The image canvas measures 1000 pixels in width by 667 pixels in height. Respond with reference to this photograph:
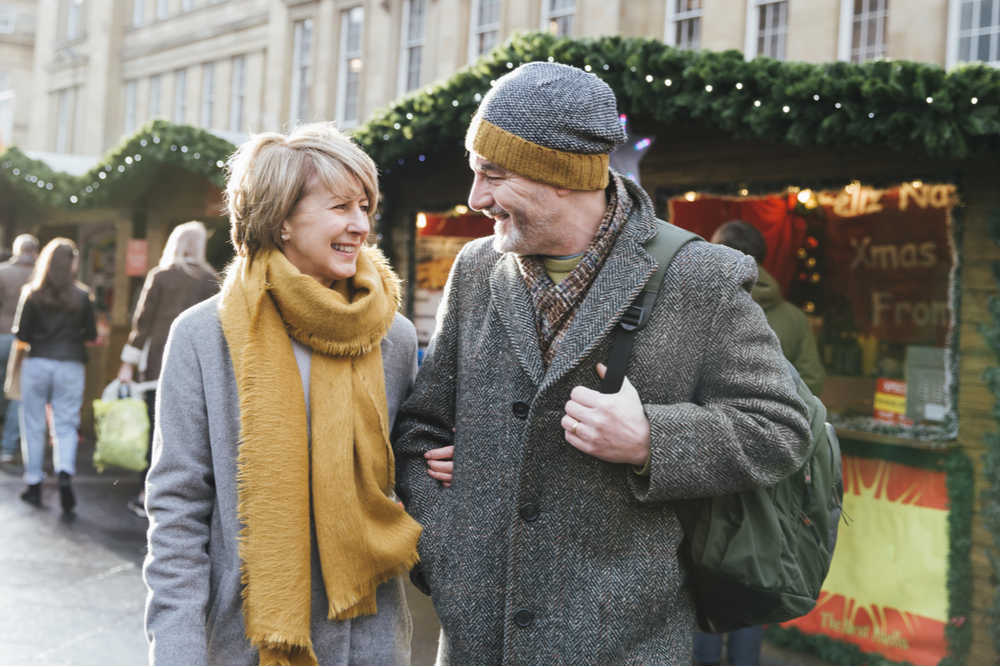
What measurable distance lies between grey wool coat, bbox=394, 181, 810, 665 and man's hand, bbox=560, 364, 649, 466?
31 millimetres

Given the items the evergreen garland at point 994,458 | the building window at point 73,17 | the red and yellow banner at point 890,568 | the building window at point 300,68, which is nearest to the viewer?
the evergreen garland at point 994,458

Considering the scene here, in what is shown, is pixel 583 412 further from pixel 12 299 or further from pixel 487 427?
pixel 12 299

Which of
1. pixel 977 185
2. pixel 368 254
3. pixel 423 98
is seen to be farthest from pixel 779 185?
pixel 368 254

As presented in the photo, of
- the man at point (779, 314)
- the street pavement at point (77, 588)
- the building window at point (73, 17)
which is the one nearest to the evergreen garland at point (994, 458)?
the man at point (779, 314)

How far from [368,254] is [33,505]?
599 centimetres

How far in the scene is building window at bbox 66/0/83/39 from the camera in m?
29.3

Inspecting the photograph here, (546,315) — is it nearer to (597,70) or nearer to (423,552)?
(423,552)

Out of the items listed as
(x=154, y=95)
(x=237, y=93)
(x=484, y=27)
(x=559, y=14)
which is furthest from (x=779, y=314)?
(x=154, y=95)

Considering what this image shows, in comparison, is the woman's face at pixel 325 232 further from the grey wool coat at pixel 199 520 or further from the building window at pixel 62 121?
the building window at pixel 62 121

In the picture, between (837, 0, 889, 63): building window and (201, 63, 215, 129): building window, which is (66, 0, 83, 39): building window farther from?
(837, 0, 889, 63): building window

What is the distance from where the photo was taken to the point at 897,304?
5.38 m

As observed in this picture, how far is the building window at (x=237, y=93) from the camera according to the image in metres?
22.0

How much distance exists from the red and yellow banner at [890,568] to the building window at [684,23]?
27.7 ft

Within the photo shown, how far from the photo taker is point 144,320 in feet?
20.6
